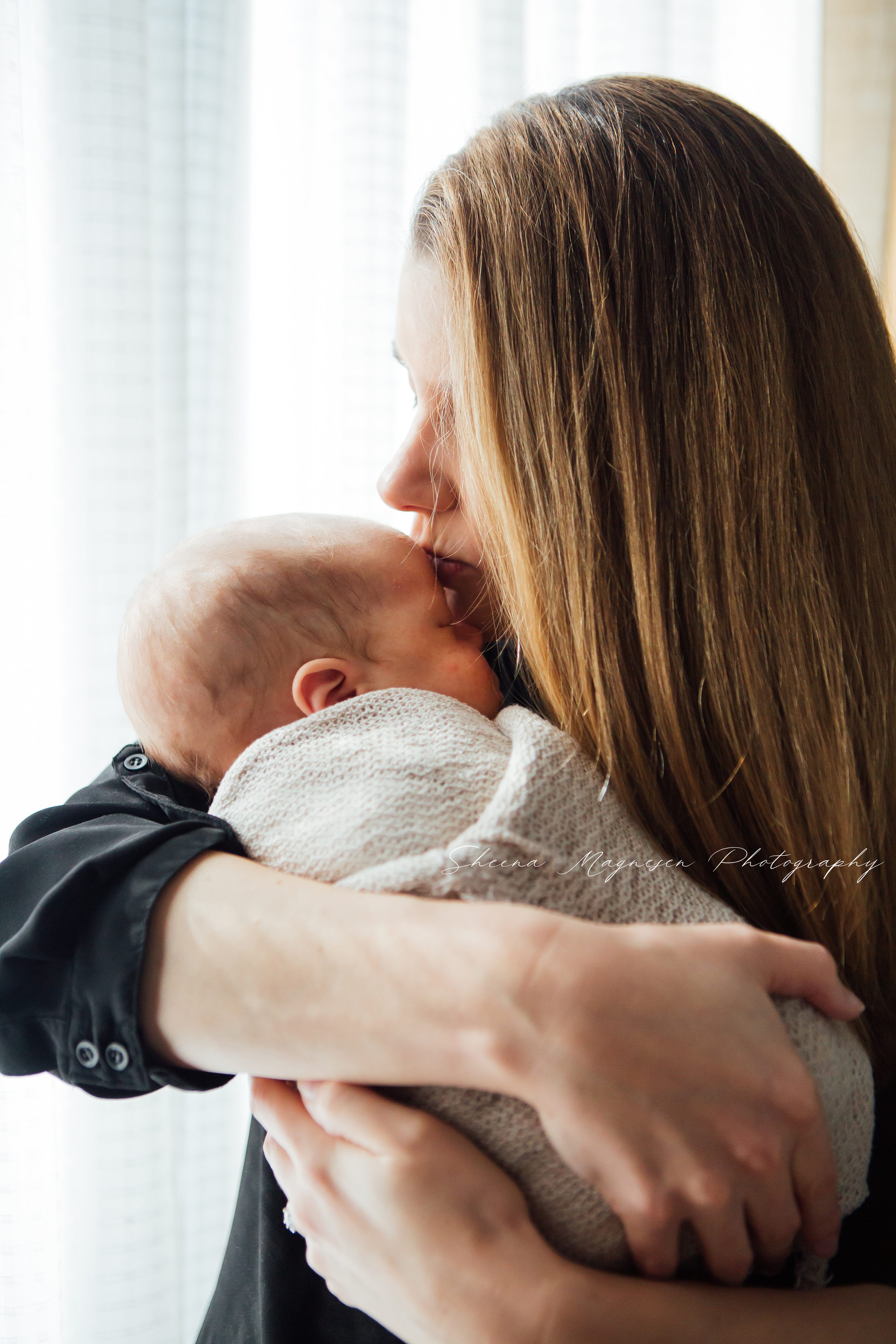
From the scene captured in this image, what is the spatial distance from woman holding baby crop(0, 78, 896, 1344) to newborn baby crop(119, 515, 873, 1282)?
1.3 inches

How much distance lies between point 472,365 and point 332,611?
0.89 ft

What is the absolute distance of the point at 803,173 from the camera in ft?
2.68

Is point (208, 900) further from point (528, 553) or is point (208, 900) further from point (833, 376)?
point (833, 376)

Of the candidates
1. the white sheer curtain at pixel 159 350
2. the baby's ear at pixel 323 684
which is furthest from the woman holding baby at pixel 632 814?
the white sheer curtain at pixel 159 350

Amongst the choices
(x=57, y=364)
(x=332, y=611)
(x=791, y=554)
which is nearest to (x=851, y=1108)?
(x=791, y=554)

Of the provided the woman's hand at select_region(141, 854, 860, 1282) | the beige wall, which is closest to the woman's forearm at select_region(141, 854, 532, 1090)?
the woman's hand at select_region(141, 854, 860, 1282)

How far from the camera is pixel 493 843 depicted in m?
0.57

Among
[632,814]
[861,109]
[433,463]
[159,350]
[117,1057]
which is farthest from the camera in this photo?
[861,109]

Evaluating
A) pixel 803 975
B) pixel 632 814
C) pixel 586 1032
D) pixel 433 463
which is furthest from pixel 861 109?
pixel 586 1032

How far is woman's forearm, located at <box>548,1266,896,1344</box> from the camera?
496 mm

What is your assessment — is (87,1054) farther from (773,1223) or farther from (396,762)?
(773,1223)

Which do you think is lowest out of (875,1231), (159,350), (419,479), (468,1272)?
(875,1231)

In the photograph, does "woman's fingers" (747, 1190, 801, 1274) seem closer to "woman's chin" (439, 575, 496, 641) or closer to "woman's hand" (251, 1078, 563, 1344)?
"woman's hand" (251, 1078, 563, 1344)

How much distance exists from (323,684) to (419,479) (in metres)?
0.28
